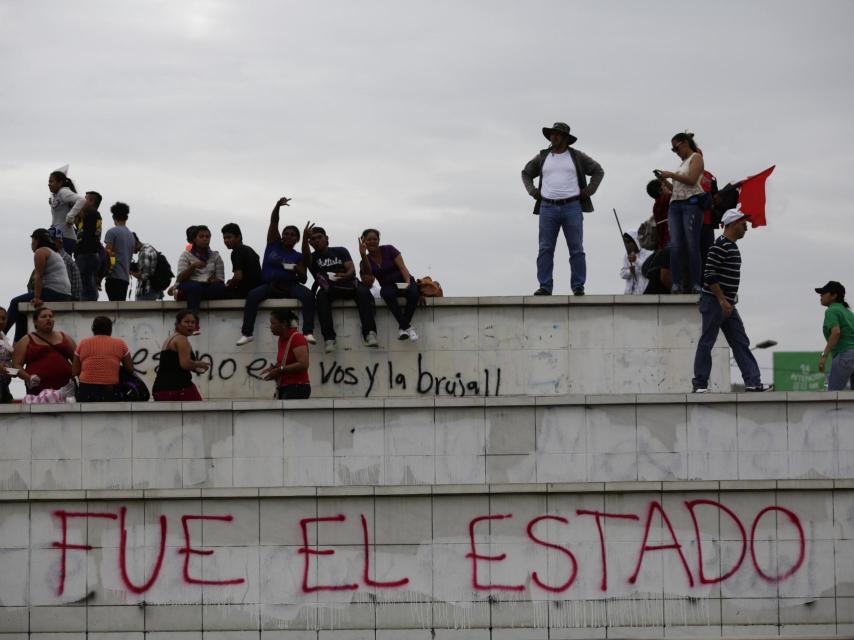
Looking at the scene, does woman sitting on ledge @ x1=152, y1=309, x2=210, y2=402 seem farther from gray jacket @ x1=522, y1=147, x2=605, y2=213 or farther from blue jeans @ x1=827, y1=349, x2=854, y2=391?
blue jeans @ x1=827, y1=349, x2=854, y2=391

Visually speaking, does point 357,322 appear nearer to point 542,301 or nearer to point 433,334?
point 433,334

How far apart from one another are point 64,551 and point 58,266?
14.1 ft

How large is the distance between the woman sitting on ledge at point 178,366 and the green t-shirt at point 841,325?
675 centimetres

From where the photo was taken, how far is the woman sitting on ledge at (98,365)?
15.5 metres

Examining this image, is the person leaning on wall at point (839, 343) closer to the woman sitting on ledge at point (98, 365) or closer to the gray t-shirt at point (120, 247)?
the woman sitting on ledge at point (98, 365)

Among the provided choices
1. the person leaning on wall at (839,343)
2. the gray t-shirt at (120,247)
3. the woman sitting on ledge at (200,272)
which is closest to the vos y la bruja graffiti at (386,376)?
the woman sitting on ledge at (200,272)

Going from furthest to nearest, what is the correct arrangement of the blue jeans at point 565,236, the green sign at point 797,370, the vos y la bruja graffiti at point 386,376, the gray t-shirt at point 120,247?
the green sign at point 797,370, the gray t-shirt at point 120,247, the blue jeans at point 565,236, the vos y la bruja graffiti at point 386,376

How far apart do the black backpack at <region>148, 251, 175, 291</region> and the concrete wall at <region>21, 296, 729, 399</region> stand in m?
1.39

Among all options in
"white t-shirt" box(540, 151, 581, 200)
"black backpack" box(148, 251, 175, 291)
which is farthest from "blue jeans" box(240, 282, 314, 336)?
"white t-shirt" box(540, 151, 581, 200)

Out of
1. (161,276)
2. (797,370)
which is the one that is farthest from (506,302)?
(797,370)

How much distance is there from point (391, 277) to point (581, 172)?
2627 mm

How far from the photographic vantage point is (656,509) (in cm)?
1497

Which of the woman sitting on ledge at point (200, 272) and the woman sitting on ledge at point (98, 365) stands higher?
the woman sitting on ledge at point (200, 272)

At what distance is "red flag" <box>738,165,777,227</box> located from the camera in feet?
61.6
